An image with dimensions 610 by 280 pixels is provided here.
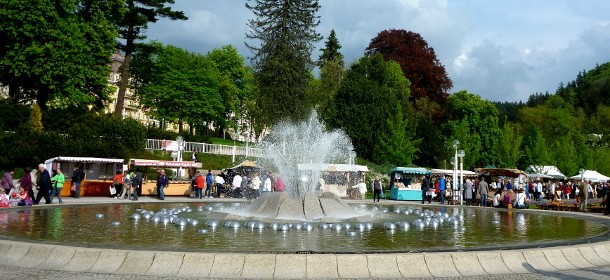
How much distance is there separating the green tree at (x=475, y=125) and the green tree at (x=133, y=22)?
38.3m

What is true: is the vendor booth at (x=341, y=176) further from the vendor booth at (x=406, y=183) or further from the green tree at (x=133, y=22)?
the green tree at (x=133, y=22)

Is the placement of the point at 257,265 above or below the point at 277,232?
above

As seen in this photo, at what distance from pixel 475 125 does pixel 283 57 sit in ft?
118

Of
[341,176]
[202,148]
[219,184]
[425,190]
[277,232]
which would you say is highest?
[202,148]

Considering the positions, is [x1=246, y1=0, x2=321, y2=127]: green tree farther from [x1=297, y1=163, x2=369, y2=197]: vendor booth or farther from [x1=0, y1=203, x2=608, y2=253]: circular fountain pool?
[x1=0, y1=203, x2=608, y2=253]: circular fountain pool

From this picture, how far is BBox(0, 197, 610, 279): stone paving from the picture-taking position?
9.09 meters

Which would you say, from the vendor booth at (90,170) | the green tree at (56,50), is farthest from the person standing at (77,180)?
the green tree at (56,50)

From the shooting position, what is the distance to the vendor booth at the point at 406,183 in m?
39.2

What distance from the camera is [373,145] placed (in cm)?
5953

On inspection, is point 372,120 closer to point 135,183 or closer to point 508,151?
point 508,151

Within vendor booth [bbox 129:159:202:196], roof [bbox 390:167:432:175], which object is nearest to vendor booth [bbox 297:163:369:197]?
roof [bbox 390:167:432:175]

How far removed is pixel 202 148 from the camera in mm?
54469

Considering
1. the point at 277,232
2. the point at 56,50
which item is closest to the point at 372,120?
the point at 56,50

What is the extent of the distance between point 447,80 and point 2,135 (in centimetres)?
5527
